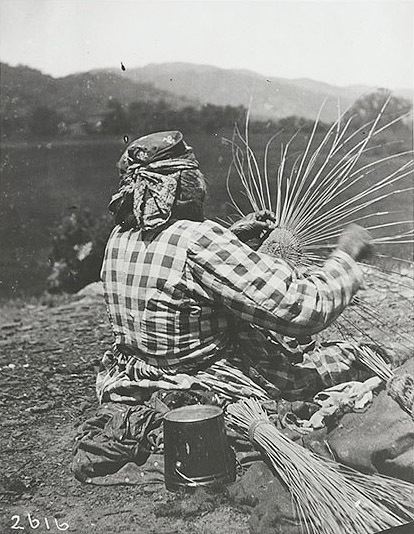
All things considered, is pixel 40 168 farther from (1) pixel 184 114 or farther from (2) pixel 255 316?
(2) pixel 255 316

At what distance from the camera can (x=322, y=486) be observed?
2.13 metres

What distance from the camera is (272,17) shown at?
7.37ft

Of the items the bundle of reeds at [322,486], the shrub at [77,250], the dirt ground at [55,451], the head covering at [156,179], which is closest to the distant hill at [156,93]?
the head covering at [156,179]

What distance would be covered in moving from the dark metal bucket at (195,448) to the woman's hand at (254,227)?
48cm

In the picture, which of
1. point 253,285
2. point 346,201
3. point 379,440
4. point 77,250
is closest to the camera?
point 253,285

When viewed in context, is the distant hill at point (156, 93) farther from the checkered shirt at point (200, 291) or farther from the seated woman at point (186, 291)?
the checkered shirt at point (200, 291)

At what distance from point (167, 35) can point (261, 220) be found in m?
0.57

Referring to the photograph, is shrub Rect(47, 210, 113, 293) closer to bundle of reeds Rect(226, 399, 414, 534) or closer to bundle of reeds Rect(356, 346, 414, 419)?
bundle of reeds Rect(226, 399, 414, 534)

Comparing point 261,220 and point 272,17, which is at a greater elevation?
point 272,17

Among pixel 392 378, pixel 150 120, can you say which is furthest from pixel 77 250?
Result: pixel 392 378

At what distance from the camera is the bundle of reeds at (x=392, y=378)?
2.29m

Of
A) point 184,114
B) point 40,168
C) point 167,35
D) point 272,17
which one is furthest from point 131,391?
point 272,17

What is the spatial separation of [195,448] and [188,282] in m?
0.42

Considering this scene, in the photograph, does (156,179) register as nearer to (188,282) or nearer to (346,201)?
(188,282)
